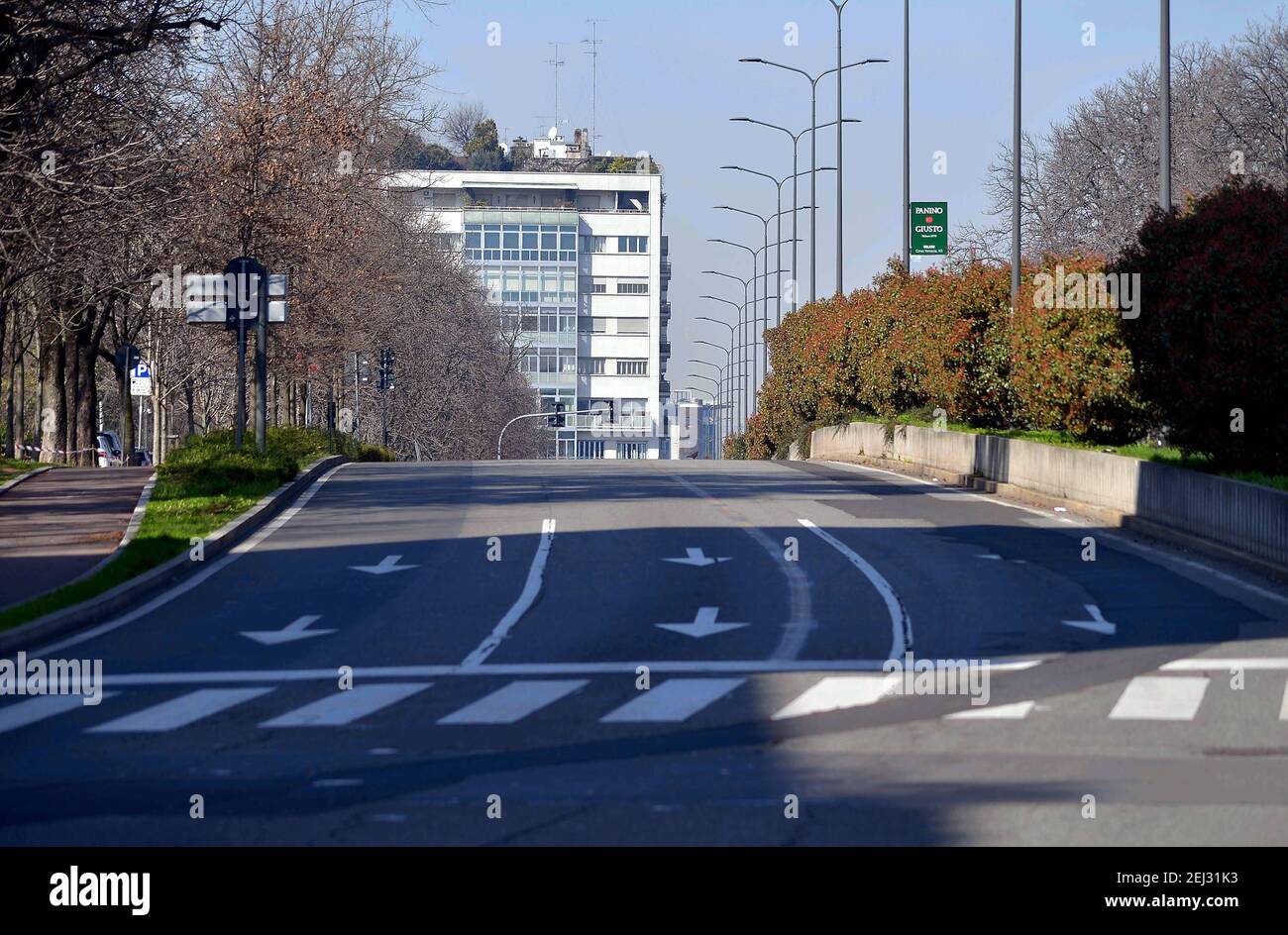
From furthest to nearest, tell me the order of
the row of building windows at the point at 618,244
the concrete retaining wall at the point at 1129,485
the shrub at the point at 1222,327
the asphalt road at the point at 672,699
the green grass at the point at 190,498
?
the row of building windows at the point at 618,244 < the shrub at the point at 1222,327 < the concrete retaining wall at the point at 1129,485 < the green grass at the point at 190,498 < the asphalt road at the point at 672,699

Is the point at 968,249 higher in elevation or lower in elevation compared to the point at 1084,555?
higher

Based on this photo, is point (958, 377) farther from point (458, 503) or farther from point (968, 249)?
point (968, 249)

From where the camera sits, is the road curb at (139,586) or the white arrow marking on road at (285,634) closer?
the road curb at (139,586)

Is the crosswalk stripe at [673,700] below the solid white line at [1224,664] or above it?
below

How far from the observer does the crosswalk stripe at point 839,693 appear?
11523 millimetres

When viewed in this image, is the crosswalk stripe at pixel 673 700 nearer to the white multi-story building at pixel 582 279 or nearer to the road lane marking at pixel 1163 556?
the road lane marking at pixel 1163 556

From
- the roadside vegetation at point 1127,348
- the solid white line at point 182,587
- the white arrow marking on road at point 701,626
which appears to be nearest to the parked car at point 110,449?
the roadside vegetation at point 1127,348

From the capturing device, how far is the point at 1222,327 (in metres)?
20.2

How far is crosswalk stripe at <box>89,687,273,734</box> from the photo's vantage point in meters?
11.1

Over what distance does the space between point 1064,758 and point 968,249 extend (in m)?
61.3

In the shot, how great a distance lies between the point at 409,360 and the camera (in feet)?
249

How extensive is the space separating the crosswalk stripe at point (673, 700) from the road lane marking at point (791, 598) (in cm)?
129

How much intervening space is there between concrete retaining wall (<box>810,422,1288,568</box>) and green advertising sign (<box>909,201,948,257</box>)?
6.35m

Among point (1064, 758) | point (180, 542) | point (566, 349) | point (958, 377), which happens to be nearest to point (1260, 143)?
point (958, 377)
